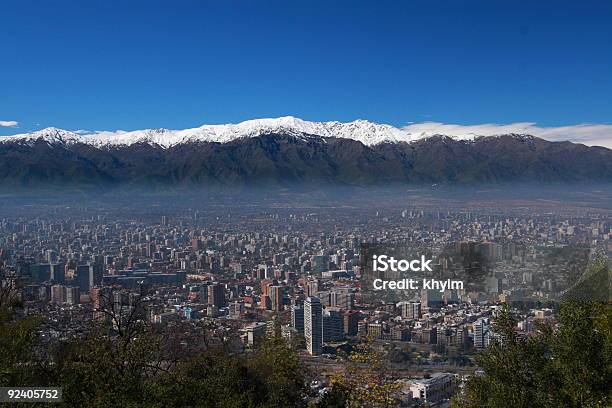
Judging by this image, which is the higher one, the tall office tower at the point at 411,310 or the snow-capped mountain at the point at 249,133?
the snow-capped mountain at the point at 249,133

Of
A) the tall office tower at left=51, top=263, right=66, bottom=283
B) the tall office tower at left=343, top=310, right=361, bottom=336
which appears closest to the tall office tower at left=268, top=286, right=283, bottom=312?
the tall office tower at left=343, top=310, right=361, bottom=336

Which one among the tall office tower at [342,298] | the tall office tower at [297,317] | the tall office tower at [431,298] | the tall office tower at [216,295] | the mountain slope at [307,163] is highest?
the mountain slope at [307,163]

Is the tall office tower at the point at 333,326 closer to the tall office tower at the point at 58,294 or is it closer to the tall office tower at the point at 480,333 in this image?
the tall office tower at the point at 480,333

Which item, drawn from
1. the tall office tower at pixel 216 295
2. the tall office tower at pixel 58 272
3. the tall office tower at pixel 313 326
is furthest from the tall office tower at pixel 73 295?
the tall office tower at pixel 313 326

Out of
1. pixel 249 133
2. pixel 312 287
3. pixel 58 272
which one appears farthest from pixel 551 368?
pixel 249 133

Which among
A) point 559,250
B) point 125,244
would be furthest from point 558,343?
point 125,244

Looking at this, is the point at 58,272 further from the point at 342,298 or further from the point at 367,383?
the point at 367,383
